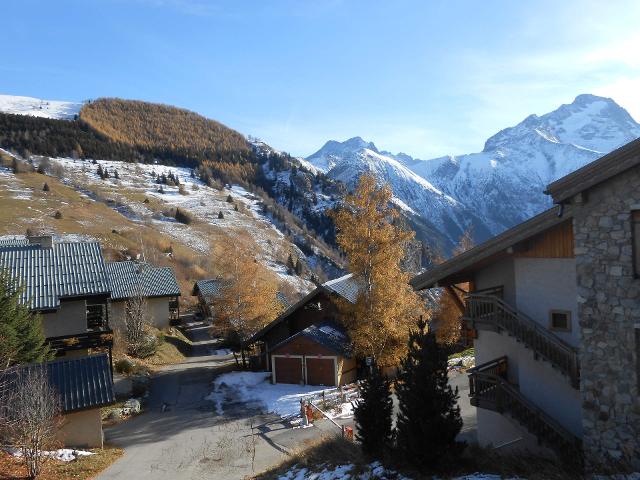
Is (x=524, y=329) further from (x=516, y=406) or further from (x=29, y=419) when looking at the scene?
(x=29, y=419)

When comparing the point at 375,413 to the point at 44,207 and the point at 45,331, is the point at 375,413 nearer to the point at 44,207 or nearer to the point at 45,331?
the point at 45,331

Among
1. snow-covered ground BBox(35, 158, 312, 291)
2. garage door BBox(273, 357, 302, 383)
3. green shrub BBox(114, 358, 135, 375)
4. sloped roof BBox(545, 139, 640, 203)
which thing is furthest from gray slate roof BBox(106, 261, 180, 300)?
sloped roof BBox(545, 139, 640, 203)

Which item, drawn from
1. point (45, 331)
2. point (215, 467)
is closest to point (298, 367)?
point (215, 467)

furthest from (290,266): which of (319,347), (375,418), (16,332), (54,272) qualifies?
(375,418)

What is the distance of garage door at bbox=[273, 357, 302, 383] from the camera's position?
29.5 metres

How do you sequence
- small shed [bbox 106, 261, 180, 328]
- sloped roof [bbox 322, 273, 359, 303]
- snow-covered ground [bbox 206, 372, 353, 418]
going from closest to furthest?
1. snow-covered ground [bbox 206, 372, 353, 418]
2. sloped roof [bbox 322, 273, 359, 303]
3. small shed [bbox 106, 261, 180, 328]

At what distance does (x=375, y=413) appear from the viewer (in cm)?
1309

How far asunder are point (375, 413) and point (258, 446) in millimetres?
8770

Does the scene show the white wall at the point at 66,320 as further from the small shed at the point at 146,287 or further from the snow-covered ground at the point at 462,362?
the snow-covered ground at the point at 462,362

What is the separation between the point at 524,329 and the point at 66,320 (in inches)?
1001

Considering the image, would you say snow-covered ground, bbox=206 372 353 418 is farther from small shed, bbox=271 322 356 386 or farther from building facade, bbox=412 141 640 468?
building facade, bbox=412 141 640 468

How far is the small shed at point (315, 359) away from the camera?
93.8 feet

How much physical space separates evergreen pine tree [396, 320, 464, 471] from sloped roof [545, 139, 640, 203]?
14.6ft

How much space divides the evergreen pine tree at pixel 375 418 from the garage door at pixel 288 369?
16.4 meters
